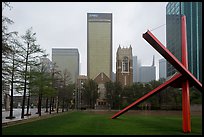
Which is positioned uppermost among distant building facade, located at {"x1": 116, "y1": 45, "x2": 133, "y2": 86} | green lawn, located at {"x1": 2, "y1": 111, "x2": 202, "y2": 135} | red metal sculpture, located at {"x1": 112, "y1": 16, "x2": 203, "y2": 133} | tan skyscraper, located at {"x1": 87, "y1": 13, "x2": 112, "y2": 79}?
tan skyscraper, located at {"x1": 87, "y1": 13, "x2": 112, "y2": 79}

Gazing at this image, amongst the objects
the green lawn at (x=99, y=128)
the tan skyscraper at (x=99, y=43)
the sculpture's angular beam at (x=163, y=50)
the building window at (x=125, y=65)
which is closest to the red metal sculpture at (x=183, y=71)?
the sculpture's angular beam at (x=163, y=50)

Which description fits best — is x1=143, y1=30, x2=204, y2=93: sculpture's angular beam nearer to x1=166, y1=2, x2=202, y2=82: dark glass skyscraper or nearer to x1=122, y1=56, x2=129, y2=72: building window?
x1=166, y1=2, x2=202, y2=82: dark glass skyscraper

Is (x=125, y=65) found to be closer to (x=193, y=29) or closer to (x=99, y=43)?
(x=99, y=43)

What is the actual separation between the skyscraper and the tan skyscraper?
54.0ft

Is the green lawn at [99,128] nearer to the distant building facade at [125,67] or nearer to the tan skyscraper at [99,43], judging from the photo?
the distant building facade at [125,67]

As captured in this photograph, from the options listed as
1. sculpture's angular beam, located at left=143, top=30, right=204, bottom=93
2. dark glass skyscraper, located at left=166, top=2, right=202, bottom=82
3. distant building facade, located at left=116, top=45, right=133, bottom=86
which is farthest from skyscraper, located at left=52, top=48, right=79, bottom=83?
sculpture's angular beam, located at left=143, top=30, right=204, bottom=93

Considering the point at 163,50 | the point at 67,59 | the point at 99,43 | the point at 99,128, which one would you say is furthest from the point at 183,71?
the point at 99,43

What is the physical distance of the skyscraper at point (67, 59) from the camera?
383 ft

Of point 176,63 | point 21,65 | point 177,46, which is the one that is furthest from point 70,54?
point 176,63

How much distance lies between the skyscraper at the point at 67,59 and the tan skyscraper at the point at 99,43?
16.4 metres

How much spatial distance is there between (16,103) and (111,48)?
186 feet

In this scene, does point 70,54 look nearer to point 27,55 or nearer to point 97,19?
point 97,19

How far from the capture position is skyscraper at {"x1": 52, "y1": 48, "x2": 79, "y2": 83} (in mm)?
116750

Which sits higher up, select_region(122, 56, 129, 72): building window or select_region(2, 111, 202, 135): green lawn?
select_region(122, 56, 129, 72): building window
